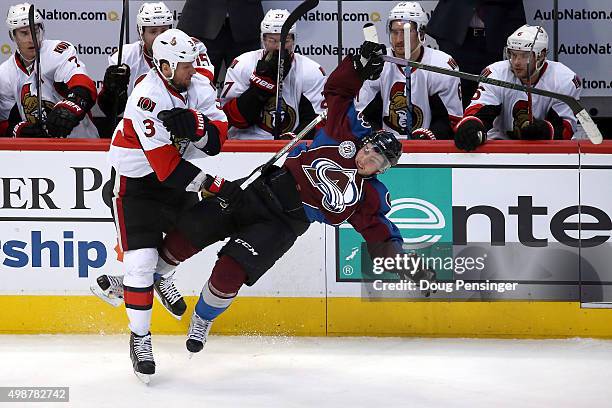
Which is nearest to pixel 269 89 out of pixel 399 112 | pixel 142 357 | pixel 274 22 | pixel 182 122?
pixel 274 22

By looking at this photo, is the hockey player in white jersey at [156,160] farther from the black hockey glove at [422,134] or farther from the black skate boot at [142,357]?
the black hockey glove at [422,134]

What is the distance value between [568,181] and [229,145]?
1.55 metres

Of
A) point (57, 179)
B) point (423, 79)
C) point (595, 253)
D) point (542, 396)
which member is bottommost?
point (542, 396)

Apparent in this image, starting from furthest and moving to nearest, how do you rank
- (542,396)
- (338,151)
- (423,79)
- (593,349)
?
(423,79), (593,349), (338,151), (542,396)

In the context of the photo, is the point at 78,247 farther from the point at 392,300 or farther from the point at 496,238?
the point at 496,238

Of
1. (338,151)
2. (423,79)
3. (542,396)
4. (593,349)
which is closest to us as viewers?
(542,396)

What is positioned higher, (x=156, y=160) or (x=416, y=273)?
(x=156, y=160)

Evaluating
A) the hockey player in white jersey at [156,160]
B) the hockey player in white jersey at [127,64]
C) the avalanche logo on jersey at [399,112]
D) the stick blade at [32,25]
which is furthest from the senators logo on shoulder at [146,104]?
the avalanche logo on jersey at [399,112]

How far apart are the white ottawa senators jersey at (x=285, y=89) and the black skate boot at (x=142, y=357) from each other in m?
1.45

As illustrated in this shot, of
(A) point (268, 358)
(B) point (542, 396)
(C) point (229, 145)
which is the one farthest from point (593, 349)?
(C) point (229, 145)

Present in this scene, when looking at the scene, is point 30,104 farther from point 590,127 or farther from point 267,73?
point 590,127

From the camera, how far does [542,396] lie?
4.79 m

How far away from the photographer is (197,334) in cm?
518

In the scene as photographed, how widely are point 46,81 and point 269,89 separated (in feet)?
3.69
